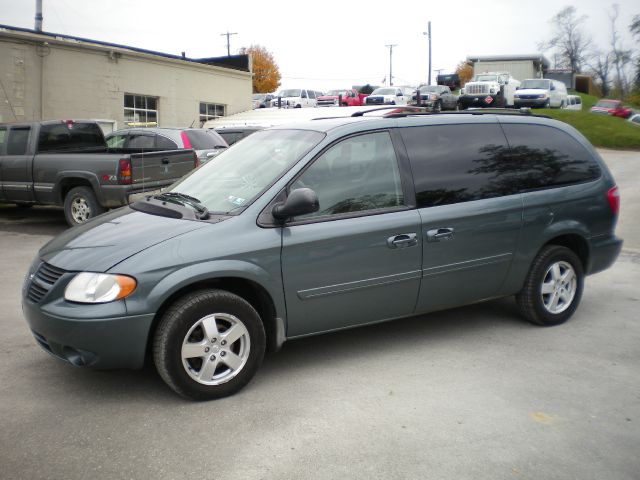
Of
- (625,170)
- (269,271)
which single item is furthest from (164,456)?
(625,170)

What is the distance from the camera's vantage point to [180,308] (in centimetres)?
385

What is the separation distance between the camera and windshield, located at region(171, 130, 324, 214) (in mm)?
4430

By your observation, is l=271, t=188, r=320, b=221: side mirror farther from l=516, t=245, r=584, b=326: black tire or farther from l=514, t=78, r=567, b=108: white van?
l=514, t=78, r=567, b=108: white van

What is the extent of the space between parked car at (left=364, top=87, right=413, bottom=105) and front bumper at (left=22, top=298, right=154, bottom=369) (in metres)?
34.8

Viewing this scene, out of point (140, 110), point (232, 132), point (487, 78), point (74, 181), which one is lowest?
point (74, 181)

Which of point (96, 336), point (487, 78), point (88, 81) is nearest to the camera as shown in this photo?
point (96, 336)

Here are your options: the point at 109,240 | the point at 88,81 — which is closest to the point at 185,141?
the point at 109,240

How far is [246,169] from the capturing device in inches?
187

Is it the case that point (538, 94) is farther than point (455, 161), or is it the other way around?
point (538, 94)

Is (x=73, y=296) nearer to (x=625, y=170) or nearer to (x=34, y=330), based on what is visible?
(x=34, y=330)

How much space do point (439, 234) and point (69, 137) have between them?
8.94 meters

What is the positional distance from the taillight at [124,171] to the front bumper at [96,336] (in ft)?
20.9

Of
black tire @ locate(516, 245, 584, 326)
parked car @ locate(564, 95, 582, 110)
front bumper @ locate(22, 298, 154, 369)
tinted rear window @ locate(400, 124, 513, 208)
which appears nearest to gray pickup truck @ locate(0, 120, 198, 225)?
tinted rear window @ locate(400, 124, 513, 208)

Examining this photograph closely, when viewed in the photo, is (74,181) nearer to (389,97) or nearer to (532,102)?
(532,102)
